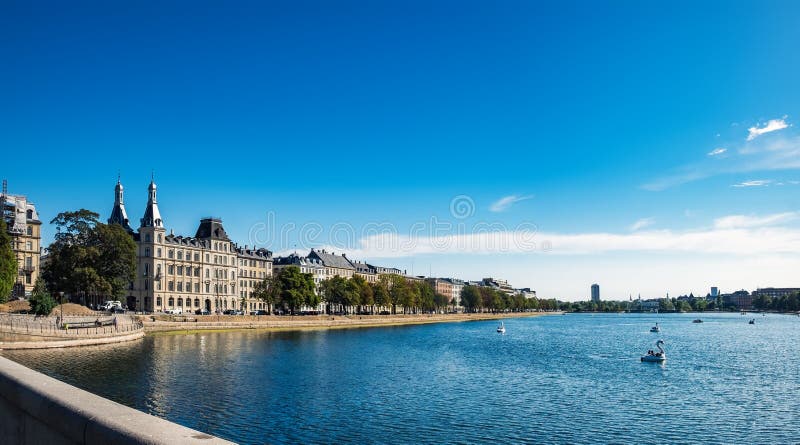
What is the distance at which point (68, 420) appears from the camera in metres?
6.79

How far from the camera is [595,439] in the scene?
35.2m

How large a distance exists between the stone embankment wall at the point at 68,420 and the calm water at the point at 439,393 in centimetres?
2635

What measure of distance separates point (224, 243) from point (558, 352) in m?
110

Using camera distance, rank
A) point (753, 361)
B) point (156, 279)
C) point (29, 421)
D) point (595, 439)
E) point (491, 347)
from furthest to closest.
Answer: point (156, 279), point (491, 347), point (753, 361), point (595, 439), point (29, 421)

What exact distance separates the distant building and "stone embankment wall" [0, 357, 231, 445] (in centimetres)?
12052

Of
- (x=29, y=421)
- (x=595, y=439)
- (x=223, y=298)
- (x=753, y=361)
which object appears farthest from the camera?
(x=223, y=298)

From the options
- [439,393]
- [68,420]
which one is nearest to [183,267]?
[439,393]

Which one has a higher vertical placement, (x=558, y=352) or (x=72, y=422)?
(x=72, y=422)

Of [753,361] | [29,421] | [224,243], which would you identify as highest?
[224,243]

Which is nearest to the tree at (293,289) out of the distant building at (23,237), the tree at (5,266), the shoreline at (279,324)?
the shoreline at (279,324)

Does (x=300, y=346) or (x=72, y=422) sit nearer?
(x=72, y=422)

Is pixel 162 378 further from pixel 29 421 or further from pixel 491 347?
pixel 491 347

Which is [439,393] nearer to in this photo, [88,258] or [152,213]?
[88,258]

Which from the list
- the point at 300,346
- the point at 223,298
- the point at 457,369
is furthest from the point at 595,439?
the point at 223,298
